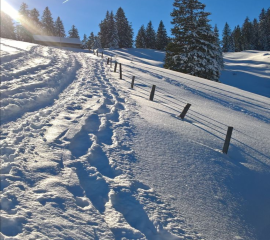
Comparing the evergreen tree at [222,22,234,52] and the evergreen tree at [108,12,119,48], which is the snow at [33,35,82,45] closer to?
the evergreen tree at [108,12,119,48]

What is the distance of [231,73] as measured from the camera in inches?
1599

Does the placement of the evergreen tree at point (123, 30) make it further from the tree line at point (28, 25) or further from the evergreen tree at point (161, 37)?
the tree line at point (28, 25)

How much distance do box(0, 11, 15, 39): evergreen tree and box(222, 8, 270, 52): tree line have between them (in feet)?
248

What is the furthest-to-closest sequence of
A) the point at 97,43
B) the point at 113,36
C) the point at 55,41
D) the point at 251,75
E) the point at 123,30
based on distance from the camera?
the point at 97,43 → the point at 123,30 → the point at 113,36 → the point at 55,41 → the point at 251,75

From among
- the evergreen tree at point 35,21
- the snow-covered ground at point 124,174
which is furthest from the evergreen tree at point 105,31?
the snow-covered ground at point 124,174

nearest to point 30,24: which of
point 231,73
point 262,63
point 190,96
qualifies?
point 231,73

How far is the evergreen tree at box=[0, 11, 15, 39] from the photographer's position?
2586 inches

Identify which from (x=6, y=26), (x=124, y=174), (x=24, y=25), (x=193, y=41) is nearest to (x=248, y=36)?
(x=193, y=41)

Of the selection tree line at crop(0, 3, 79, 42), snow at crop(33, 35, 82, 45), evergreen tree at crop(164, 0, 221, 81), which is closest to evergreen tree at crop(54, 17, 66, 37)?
tree line at crop(0, 3, 79, 42)

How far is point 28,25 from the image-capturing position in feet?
230

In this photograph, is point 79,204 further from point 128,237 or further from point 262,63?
point 262,63

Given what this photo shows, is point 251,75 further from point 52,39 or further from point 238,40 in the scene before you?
point 52,39

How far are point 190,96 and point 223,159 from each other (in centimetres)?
830

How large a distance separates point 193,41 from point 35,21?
→ 6845 centimetres
